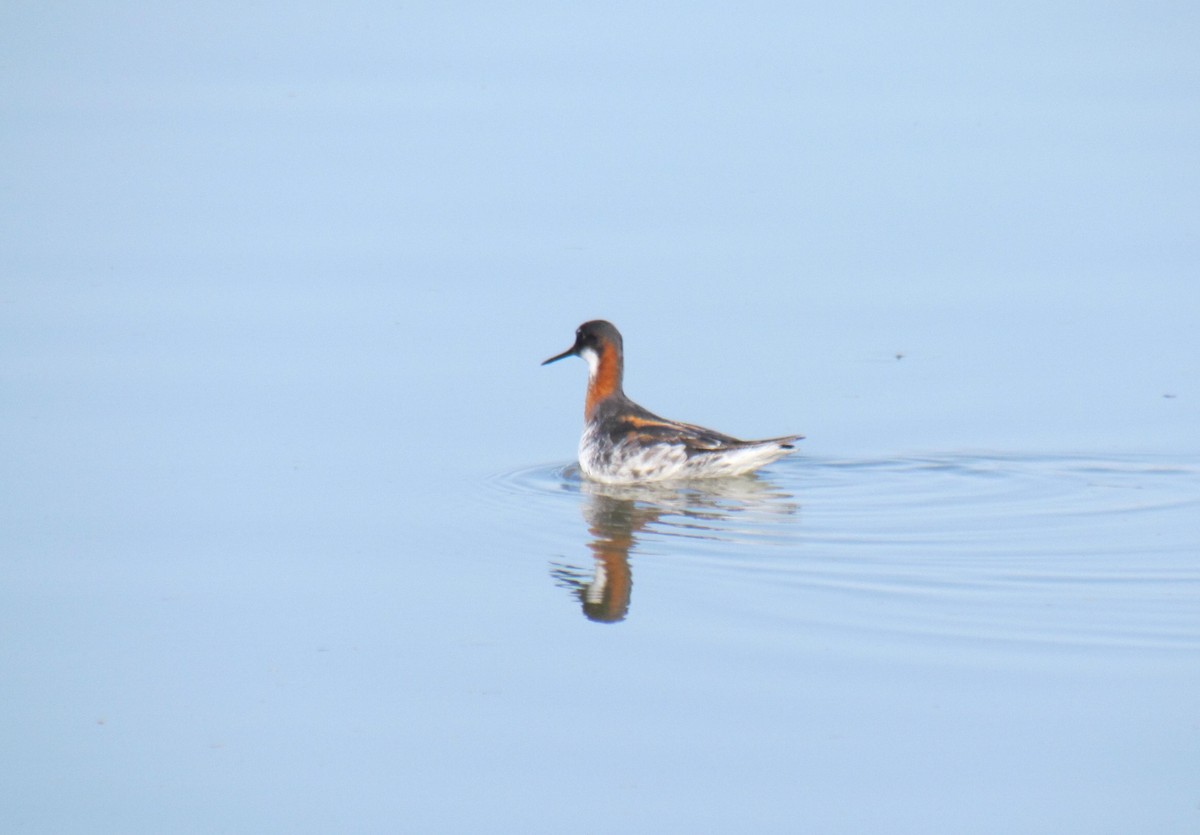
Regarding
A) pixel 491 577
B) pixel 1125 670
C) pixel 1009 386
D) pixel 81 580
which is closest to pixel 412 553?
pixel 491 577

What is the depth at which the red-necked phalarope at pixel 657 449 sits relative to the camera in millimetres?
11969

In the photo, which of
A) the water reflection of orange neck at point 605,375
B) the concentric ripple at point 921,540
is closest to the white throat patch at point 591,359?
the water reflection of orange neck at point 605,375

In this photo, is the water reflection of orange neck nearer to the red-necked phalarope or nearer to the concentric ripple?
the red-necked phalarope

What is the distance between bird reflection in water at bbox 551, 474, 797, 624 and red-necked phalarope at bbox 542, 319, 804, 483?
0.32 feet

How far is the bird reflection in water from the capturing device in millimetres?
9461

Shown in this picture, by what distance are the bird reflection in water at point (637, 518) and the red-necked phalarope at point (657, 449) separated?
0.10 meters

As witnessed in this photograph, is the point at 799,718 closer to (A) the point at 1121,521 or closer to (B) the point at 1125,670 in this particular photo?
(B) the point at 1125,670

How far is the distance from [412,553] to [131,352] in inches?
179

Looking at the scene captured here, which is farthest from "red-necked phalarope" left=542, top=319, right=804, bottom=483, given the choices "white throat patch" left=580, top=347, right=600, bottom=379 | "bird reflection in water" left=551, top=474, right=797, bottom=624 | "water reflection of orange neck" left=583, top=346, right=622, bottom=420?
"white throat patch" left=580, top=347, right=600, bottom=379

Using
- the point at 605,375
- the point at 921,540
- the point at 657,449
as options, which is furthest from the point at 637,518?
the point at 605,375

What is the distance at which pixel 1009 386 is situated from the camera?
13.4m

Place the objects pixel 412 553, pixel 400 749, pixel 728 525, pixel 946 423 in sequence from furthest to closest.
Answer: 1. pixel 946 423
2. pixel 728 525
3. pixel 412 553
4. pixel 400 749

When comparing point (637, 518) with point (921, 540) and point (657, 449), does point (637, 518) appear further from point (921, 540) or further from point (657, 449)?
point (921, 540)

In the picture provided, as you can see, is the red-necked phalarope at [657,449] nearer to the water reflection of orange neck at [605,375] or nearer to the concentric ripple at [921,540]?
the concentric ripple at [921,540]
